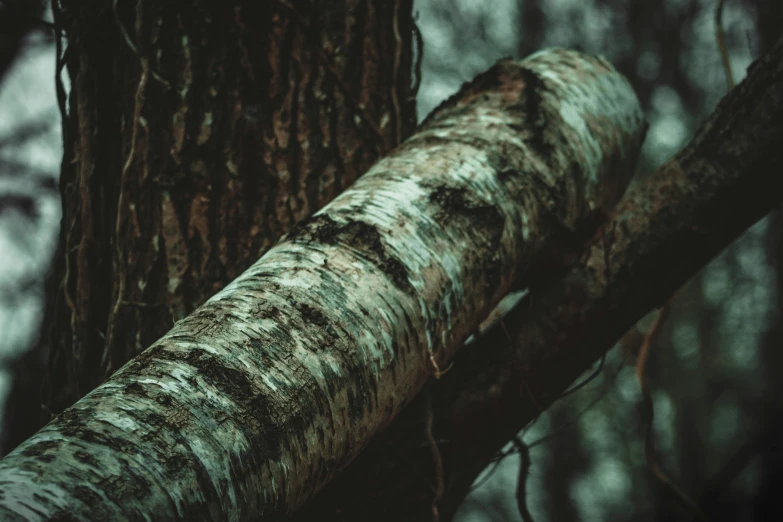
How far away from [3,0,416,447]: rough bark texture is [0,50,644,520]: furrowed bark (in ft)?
0.86

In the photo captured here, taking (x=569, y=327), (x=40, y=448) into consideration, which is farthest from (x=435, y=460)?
(x=40, y=448)

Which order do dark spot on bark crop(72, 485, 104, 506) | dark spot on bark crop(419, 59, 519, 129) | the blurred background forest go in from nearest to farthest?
dark spot on bark crop(72, 485, 104, 506) < dark spot on bark crop(419, 59, 519, 129) < the blurred background forest

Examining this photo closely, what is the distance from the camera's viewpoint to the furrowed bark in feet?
2.46

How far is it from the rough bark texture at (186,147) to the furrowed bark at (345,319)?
263 mm

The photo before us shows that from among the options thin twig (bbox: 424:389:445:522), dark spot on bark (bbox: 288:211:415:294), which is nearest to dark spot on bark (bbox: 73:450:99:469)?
dark spot on bark (bbox: 288:211:415:294)

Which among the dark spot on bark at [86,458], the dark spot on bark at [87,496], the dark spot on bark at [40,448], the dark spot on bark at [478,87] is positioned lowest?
the dark spot on bark at [87,496]

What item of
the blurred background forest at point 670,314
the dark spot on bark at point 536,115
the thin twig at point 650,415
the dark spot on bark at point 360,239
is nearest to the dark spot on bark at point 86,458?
the dark spot on bark at point 360,239

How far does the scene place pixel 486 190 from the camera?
4.31 feet

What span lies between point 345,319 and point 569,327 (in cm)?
59

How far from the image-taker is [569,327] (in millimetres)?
1359

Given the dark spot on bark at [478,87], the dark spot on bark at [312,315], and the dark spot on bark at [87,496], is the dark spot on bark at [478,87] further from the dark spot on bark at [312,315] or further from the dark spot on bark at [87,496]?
the dark spot on bark at [87,496]

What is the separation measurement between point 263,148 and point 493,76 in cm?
65

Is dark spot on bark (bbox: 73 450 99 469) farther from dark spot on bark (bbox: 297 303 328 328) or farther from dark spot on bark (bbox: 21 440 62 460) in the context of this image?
dark spot on bark (bbox: 297 303 328 328)

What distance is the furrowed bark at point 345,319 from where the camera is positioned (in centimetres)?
75
